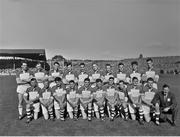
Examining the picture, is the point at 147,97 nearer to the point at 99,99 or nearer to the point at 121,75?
the point at 121,75

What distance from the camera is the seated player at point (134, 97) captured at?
625 centimetres

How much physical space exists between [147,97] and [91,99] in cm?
147

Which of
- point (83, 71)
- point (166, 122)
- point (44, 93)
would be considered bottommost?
point (166, 122)

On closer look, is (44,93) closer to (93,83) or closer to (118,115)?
(93,83)

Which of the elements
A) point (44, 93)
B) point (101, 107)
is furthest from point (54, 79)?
point (101, 107)

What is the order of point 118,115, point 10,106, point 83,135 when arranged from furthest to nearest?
point 10,106 < point 118,115 < point 83,135

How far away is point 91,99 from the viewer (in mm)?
6391

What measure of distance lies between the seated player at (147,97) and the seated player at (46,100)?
2434mm

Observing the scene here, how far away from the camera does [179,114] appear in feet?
23.4

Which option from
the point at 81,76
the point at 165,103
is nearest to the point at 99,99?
the point at 81,76

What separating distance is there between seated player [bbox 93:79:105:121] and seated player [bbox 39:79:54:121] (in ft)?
3.86

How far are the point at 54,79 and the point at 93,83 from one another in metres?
1.13

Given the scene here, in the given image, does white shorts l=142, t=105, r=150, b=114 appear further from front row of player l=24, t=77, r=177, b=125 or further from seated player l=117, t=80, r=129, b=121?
seated player l=117, t=80, r=129, b=121

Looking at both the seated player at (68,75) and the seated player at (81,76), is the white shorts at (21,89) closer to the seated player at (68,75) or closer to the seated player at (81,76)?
the seated player at (68,75)
